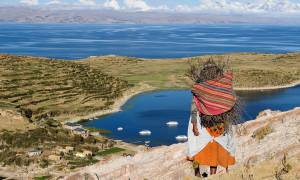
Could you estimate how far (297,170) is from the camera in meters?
13.5

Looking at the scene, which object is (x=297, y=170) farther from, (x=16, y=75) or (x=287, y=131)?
(x=16, y=75)

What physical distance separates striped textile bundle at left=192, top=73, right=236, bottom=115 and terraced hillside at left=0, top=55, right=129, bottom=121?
67698 millimetres

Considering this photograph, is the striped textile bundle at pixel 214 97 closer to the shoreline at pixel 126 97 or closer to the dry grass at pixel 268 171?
the dry grass at pixel 268 171

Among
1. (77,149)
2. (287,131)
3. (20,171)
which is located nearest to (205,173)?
(287,131)

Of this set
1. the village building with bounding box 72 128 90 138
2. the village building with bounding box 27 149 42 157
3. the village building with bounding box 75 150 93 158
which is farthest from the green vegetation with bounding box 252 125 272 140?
the village building with bounding box 72 128 90 138

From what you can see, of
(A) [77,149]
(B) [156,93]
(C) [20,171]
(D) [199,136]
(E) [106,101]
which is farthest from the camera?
(B) [156,93]

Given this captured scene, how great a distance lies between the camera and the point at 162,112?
94312 millimetres

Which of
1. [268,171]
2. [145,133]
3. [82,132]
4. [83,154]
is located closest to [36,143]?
[83,154]

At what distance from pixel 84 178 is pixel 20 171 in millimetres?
22170

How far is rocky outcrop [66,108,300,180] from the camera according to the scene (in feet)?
64.6

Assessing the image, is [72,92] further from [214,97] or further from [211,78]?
[214,97]

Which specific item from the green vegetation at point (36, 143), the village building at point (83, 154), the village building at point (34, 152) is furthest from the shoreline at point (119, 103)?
the village building at point (34, 152)

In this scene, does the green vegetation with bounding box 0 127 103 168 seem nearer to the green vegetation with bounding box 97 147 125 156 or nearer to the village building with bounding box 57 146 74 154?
the village building with bounding box 57 146 74 154

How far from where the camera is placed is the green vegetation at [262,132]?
22328 millimetres
